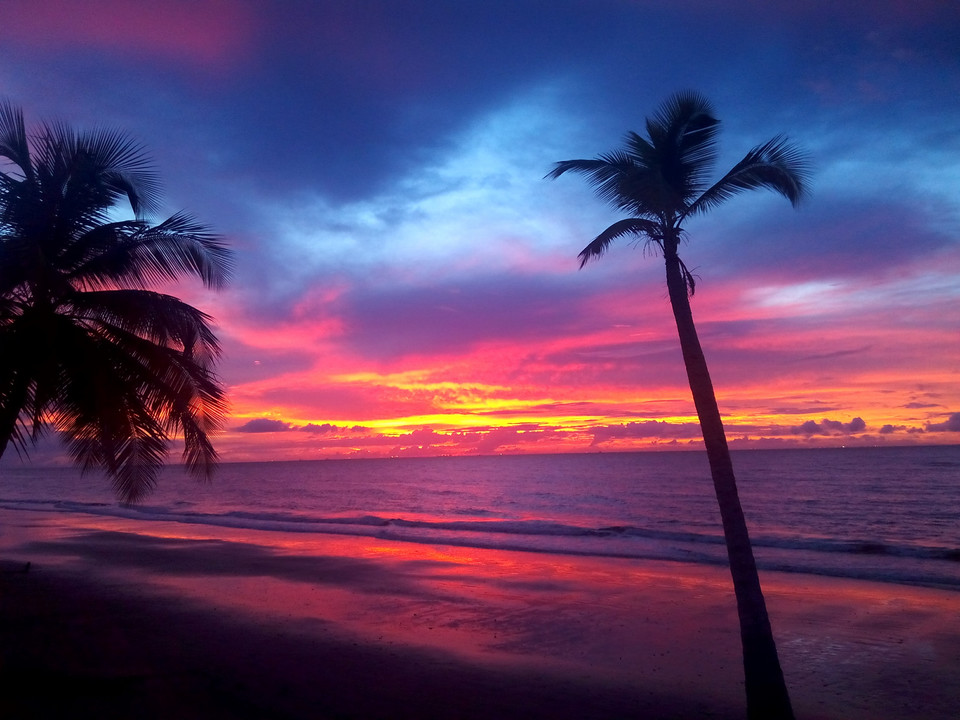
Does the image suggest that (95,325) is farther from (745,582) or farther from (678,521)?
(678,521)

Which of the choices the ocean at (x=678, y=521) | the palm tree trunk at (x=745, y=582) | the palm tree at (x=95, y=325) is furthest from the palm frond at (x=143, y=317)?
the ocean at (x=678, y=521)

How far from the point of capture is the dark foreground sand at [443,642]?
8242mm

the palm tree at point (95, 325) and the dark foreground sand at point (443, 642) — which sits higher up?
the palm tree at point (95, 325)

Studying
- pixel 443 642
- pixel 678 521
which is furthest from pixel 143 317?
pixel 678 521

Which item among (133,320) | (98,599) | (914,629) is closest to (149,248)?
(133,320)

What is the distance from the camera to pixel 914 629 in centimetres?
1305

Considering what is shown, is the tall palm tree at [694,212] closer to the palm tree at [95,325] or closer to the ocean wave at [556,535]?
the palm tree at [95,325]

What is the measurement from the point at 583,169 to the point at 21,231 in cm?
813

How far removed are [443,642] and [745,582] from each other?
6485 mm

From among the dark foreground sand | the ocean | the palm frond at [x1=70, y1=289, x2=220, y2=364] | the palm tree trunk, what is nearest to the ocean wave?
the ocean

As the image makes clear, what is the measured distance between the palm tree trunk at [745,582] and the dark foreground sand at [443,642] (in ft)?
5.20

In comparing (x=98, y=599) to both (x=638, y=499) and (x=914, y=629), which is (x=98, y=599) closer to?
(x=914, y=629)

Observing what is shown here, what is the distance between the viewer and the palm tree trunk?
6789 mm

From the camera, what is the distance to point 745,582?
6980mm
